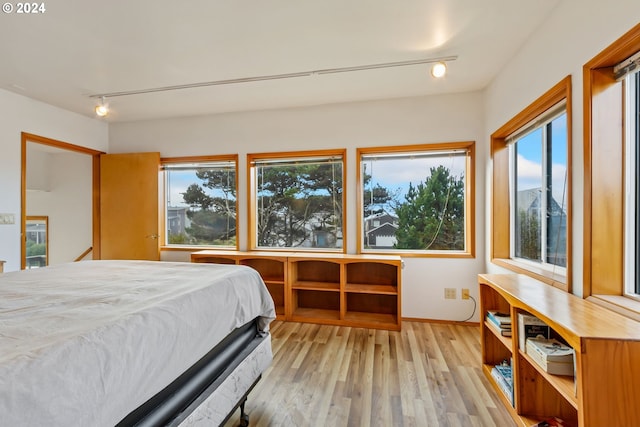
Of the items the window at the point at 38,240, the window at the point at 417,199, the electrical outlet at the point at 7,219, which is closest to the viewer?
the electrical outlet at the point at 7,219

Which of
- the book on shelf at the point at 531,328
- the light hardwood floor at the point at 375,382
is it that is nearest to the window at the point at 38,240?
the light hardwood floor at the point at 375,382

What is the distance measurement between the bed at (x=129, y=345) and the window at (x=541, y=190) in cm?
204

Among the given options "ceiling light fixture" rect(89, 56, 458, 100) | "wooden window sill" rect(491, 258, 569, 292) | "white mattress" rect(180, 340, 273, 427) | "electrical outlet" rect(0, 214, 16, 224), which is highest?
"ceiling light fixture" rect(89, 56, 458, 100)

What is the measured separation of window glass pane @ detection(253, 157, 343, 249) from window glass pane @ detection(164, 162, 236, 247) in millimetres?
407

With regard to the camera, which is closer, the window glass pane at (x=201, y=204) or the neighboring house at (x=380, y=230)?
the neighboring house at (x=380, y=230)

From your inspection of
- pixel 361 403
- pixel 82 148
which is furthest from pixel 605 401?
pixel 82 148

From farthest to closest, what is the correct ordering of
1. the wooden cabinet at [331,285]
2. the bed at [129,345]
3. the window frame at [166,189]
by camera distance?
1. the window frame at [166,189]
2. the wooden cabinet at [331,285]
3. the bed at [129,345]

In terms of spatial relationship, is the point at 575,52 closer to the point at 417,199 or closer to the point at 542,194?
the point at 542,194

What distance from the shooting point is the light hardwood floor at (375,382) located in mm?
1605

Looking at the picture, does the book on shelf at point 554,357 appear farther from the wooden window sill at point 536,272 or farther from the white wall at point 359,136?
the white wall at point 359,136

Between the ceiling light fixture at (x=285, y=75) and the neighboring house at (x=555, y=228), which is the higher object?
the ceiling light fixture at (x=285, y=75)

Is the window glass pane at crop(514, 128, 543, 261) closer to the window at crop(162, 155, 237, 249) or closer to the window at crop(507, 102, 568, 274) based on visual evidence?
the window at crop(507, 102, 568, 274)

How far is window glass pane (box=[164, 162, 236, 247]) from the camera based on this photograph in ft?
12.0

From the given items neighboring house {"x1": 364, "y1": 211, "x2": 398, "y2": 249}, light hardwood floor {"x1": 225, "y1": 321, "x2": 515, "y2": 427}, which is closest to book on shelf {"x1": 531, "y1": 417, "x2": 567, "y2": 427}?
light hardwood floor {"x1": 225, "y1": 321, "x2": 515, "y2": 427}
